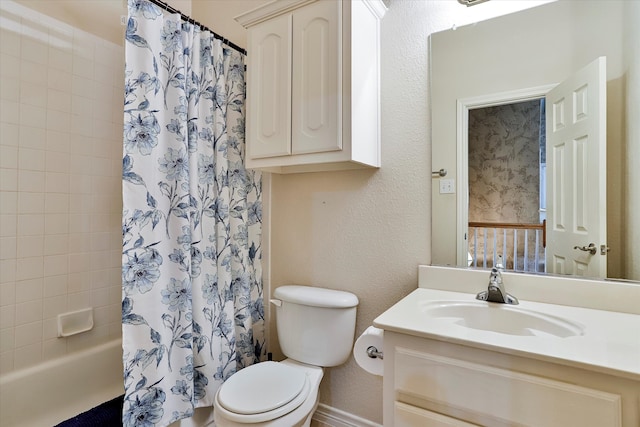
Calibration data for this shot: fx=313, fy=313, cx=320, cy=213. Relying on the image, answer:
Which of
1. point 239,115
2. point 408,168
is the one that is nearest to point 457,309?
point 408,168

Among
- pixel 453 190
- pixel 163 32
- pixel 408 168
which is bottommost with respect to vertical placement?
pixel 453 190

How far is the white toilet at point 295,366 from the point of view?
1147 millimetres

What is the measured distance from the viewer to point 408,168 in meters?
1.43

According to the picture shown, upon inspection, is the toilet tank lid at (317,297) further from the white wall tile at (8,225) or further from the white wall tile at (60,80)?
the white wall tile at (60,80)

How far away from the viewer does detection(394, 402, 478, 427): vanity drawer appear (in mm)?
837

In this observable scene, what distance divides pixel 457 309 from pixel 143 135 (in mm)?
1389

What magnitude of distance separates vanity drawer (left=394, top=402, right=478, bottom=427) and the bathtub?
167 cm

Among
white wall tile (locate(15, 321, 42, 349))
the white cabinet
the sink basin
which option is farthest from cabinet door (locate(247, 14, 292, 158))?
white wall tile (locate(15, 321, 42, 349))

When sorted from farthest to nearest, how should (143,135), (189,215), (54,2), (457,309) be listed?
(54,2) → (189,215) → (143,135) → (457,309)

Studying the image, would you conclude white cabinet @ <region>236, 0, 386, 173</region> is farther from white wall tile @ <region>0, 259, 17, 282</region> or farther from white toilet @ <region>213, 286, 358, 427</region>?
white wall tile @ <region>0, 259, 17, 282</region>

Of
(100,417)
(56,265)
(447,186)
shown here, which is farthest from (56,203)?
(447,186)

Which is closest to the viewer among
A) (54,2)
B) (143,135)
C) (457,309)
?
(457,309)

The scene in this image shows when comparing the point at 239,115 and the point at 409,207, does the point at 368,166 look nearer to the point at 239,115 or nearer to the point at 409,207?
the point at 409,207

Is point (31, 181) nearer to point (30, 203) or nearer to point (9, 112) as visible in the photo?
point (30, 203)
